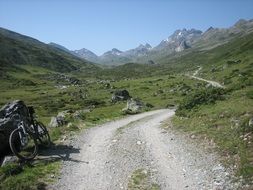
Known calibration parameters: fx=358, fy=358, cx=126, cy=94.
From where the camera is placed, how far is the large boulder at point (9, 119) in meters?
21.0

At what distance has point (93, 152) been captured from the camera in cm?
2197

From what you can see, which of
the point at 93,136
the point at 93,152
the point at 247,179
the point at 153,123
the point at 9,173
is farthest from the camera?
the point at 153,123

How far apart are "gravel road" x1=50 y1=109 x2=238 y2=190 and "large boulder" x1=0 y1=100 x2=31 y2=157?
3.86 m

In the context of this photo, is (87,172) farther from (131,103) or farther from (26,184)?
(131,103)

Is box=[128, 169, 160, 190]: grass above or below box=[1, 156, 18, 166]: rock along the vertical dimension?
below

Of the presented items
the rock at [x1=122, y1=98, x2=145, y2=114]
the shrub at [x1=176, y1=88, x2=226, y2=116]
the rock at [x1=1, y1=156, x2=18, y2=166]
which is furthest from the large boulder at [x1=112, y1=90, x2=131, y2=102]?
the rock at [x1=1, y1=156, x2=18, y2=166]

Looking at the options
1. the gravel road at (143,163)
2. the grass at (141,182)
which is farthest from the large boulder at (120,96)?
the grass at (141,182)

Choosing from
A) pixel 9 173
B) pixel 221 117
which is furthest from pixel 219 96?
pixel 9 173

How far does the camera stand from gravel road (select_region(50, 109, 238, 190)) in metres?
15.8

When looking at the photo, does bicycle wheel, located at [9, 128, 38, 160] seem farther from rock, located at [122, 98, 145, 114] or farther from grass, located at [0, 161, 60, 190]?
rock, located at [122, 98, 145, 114]

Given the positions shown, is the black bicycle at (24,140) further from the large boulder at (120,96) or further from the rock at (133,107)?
the large boulder at (120,96)

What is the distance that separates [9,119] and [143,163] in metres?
8.75

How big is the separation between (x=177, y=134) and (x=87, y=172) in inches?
412

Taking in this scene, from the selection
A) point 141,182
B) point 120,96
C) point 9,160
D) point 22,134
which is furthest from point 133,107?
point 141,182
